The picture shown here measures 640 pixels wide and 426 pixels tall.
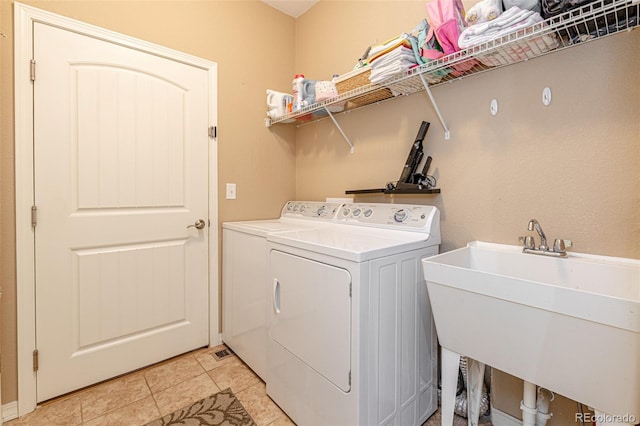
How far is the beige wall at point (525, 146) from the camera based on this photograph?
113 cm

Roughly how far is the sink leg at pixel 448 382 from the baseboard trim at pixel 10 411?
2.08 m

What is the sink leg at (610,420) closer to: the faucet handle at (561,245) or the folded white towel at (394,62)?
the faucet handle at (561,245)

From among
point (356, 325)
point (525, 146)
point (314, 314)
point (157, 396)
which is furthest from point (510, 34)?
point (157, 396)

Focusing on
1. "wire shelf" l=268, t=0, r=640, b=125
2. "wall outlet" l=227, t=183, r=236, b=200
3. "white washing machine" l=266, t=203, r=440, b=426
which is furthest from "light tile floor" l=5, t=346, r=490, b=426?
"wire shelf" l=268, t=0, r=640, b=125

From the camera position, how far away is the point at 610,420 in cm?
84

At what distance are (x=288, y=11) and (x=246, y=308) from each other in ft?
7.95

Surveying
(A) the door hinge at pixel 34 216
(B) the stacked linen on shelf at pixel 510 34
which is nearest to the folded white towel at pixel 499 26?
(B) the stacked linen on shelf at pixel 510 34

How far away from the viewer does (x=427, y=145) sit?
172cm

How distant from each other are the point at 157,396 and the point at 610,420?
1977mm

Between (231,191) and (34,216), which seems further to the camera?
(231,191)

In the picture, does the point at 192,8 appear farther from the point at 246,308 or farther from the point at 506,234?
the point at 506,234

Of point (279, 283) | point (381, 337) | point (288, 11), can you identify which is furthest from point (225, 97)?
point (381, 337)

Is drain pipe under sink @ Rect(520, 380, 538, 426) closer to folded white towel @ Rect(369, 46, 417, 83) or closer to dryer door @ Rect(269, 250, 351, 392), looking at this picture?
dryer door @ Rect(269, 250, 351, 392)

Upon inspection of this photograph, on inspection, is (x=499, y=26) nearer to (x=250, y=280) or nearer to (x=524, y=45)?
(x=524, y=45)
